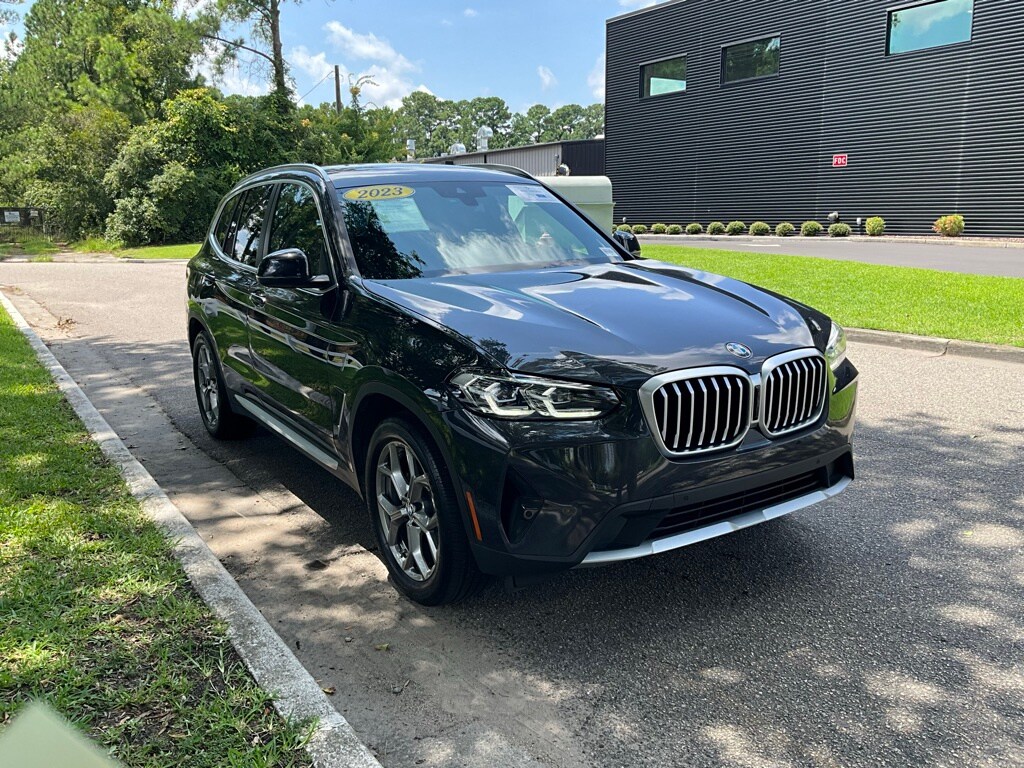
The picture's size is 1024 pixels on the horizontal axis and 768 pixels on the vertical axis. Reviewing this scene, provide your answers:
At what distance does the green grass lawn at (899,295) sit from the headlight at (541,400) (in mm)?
4548

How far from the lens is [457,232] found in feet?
14.5

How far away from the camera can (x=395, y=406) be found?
355 cm

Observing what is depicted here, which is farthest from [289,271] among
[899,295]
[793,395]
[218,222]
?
[899,295]

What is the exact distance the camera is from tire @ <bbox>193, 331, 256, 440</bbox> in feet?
19.4

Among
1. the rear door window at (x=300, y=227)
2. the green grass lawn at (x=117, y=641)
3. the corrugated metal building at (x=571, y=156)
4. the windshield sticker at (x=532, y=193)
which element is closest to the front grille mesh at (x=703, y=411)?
the green grass lawn at (x=117, y=641)

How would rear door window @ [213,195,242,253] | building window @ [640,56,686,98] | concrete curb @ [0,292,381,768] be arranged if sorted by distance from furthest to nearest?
building window @ [640,56,686,98] < rear door window @ [213,195,242,253] < concrete curb @ [0,292,381,768]

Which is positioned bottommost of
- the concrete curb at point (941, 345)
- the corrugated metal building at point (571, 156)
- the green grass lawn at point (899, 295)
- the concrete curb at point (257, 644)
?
the concrete curb at point (257, 644)

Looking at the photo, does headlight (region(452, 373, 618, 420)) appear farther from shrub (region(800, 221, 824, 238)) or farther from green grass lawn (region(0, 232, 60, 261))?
shrub (region(800, 221, 824, 238))

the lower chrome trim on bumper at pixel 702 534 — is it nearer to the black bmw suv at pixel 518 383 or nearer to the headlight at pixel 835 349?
the black bmw suv at pixel 518 383

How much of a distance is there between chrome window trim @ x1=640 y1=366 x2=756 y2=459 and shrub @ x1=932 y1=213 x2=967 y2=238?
2725cm

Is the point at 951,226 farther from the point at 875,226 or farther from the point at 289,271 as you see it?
the point at 289,271

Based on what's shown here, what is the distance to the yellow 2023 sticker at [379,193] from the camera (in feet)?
14.6

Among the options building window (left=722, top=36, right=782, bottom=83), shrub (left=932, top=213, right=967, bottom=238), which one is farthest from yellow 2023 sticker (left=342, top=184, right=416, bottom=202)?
building window (left=722, top=36, right=782, bottom=83)

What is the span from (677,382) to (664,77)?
35681 millimetres
